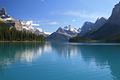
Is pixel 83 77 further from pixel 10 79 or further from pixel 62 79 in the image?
pixel 10 79

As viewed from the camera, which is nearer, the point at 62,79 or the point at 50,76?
the point at 62,79

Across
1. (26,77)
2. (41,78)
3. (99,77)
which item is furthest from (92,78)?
(26,77)

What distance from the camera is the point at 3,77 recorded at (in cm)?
3619

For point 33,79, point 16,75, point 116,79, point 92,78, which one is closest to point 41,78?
point 33,79

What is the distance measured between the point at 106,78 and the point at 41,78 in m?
9.99

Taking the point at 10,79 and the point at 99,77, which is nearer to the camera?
the point at 10,79

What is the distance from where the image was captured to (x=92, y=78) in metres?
36.8

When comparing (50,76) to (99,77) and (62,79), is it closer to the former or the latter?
(62,79)

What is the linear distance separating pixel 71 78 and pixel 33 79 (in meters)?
5.74

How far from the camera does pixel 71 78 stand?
→ 36.5 m

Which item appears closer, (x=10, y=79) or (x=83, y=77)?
(x=10, y=79)

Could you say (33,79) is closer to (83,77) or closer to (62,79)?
(62,79)

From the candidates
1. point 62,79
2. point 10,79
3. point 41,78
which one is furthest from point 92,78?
point 10,79

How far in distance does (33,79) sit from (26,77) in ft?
5.86
